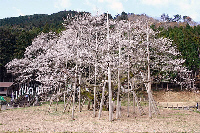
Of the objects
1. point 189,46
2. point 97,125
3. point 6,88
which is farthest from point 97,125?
point 189,46

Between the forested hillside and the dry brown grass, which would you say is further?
the forested hillside

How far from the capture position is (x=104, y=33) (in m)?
20.6

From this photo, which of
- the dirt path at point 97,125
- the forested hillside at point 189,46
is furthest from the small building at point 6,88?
the forested hillside at point 189,46

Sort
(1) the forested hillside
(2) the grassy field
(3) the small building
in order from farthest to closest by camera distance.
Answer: (1) the forested hillside → (3) the small building → (2) the grassy field

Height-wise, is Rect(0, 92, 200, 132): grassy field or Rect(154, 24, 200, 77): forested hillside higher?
Rect(154, 24, 200, 77): forested hillside

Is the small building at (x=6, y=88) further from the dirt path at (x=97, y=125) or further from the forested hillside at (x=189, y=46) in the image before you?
the forested hillside at (x=189, y=46)

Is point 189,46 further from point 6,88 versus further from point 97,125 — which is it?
point 6,88

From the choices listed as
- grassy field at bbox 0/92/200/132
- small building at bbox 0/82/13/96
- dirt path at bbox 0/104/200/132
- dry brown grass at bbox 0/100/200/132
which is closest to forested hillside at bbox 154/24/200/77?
grassy field at bbox 0/92/200/132

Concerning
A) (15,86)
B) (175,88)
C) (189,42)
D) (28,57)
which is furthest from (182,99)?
(15,86)

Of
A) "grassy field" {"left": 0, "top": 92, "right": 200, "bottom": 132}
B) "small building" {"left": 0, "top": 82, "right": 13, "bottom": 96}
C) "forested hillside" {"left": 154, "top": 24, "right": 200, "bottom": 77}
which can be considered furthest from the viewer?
"forested hillside" {"left": 154, "top": 24, "right": 200, "bottom": 77}

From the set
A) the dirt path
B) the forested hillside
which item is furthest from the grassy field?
the forested hillside

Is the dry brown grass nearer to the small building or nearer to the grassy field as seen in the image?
the grassy field

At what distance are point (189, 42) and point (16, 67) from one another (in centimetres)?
2893

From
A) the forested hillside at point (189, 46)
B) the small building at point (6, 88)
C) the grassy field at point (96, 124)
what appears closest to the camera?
the grassy field at point (96, 124)
